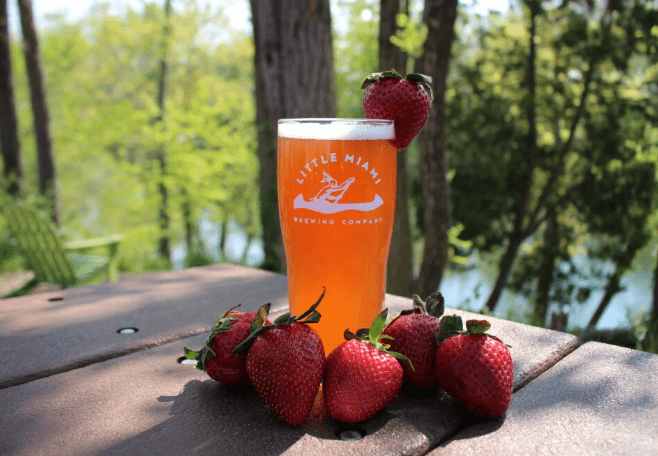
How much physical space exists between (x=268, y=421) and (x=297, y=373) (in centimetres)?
11

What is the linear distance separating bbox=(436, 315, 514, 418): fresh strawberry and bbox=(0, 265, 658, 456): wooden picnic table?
39 millimetres

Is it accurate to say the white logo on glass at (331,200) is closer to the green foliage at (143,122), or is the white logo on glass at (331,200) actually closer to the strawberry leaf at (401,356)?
the strawberry leaf at (401,356)

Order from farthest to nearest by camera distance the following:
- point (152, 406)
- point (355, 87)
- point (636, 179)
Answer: point (355, 87) → point (636, 179) → point (152, 406)

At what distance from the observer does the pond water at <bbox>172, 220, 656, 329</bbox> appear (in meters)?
8.16

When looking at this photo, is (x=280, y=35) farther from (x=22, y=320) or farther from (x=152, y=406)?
(x=152, y=406)

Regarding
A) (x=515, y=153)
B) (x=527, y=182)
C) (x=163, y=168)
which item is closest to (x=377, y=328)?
(x=527, y=182)

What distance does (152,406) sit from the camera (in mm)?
923

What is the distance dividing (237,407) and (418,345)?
0.34m

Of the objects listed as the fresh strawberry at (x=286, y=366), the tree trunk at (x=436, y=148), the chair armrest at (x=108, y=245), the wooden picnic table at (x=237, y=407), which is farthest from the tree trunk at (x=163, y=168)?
the fresh strawberry at (x=286, y=366)

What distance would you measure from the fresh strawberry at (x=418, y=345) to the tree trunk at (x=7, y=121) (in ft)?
27.9

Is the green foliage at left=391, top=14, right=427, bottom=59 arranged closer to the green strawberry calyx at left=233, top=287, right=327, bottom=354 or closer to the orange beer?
the orange beer

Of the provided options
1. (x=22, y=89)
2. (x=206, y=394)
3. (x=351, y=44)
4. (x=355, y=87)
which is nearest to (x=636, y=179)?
(x=355, y=87)

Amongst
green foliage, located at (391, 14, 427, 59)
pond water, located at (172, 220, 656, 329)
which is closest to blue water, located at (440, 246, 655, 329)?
pond water, located at (172, 220, 656, 329)

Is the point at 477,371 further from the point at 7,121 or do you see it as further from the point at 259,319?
the point at 7,121
